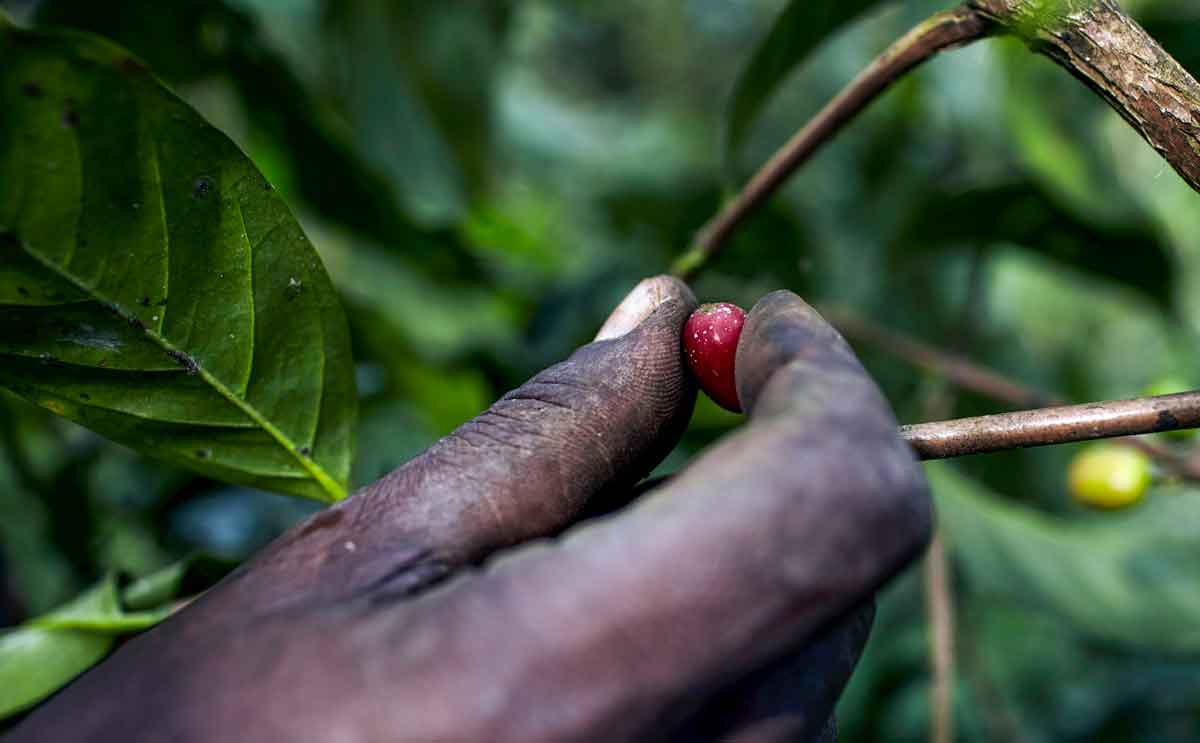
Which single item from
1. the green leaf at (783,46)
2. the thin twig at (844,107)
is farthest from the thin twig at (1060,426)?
the green leaf at (783,46)

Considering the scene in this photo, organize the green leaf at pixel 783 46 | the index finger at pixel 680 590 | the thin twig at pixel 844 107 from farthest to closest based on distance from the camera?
the green leaf at pixel 783 46
the thin twig at pixel 844 107
the index finger at pixel 680 590

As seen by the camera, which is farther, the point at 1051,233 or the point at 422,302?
the point at 422,302

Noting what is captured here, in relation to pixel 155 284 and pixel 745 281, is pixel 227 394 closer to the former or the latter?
pixel 155 284

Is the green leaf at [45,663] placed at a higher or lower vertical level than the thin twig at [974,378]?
higher

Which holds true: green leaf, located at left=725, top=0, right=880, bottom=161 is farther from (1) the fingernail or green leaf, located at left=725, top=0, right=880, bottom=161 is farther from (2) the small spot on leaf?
(2) the small spot on leaf

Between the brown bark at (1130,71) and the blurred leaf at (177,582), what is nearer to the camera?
the brown bark at (1130,71)

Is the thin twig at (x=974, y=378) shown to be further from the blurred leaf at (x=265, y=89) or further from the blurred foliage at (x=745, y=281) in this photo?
the blurred leaf at (x=265, y=89)

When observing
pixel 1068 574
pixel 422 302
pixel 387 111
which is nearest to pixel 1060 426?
pixel 1068 574
